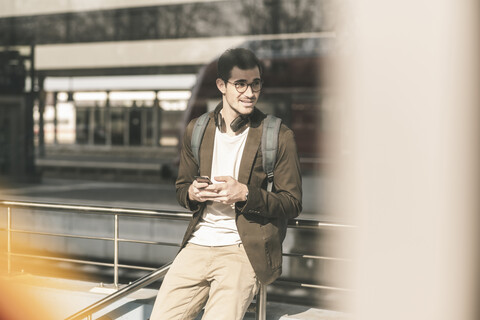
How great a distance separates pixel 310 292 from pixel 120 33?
13.5 m

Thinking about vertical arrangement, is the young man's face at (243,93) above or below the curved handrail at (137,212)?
above

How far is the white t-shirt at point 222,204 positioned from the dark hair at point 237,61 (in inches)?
9.0

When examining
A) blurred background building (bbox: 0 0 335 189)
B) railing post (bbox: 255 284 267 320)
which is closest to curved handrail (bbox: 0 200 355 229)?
railing post (bbox: 255 284 267 320)

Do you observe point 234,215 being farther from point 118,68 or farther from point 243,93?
point 118,68

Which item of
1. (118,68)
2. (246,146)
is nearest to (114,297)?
(246,146)

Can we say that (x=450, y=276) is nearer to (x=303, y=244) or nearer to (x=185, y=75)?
(x=303, y=244)

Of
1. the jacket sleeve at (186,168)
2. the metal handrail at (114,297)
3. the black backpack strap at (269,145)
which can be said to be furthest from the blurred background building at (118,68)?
the black backpack strap at (269,145)

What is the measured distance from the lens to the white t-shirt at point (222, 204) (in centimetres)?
210

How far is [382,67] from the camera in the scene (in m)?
1.02

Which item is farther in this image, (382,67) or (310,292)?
(310,292)

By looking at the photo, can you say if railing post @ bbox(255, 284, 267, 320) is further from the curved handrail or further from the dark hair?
the dark hair

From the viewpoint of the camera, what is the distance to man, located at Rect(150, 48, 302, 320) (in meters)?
2.01

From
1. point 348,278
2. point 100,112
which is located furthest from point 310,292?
point 100,112

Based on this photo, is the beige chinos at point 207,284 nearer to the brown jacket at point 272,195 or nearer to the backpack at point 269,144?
the brown jacket at point 272,195
